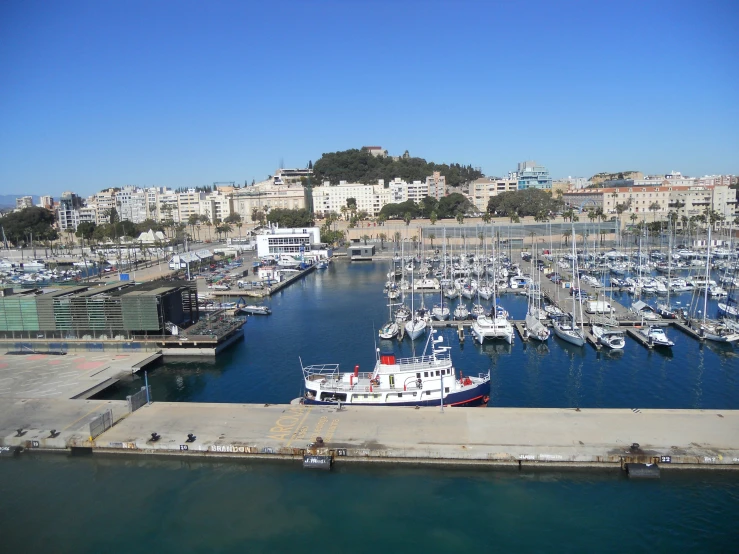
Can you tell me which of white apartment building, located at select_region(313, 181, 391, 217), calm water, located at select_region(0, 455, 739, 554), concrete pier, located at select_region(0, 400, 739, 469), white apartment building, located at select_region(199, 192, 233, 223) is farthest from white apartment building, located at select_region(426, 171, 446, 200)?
calm water, located at select_region(0, 455, 739, 554)

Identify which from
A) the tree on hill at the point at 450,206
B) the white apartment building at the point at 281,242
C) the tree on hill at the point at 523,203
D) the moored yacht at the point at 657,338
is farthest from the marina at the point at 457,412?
the tree on hill at the point at 523,203

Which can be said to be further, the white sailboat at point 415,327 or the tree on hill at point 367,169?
the tree on hill at point 367,169

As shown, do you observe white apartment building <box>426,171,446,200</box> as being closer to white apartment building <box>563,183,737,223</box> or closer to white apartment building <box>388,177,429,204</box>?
white apartment building <box>388,177,429,204</box>

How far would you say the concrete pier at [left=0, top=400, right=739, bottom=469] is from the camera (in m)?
12.8

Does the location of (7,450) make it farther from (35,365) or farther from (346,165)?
(346,165)

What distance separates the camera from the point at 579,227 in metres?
63.9

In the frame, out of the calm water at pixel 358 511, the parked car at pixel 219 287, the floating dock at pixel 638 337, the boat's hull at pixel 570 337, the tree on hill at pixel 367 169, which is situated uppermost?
the tree on hill at pixel 367 169

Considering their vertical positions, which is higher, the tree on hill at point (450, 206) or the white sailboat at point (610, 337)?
the tree on hill at point (450, 206)

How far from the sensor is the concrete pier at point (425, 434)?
1277cm

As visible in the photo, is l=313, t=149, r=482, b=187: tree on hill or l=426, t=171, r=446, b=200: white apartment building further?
l=313, t=149, r=482, b=187: tree on hill

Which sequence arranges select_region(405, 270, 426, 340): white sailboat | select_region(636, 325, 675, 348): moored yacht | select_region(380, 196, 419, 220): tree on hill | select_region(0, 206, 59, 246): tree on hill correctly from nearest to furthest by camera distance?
1. select_region(636, 325, 675, 348): moored yacht
2. select_region(405, 270, 426, 340): white sailboat
3. select_region(0, 206, 59, 246): tree on hill
4. select_region(380, 196, 419, 220): tree on hill

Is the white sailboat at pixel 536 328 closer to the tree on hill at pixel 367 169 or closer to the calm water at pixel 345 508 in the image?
the calm water at pixel 345 508

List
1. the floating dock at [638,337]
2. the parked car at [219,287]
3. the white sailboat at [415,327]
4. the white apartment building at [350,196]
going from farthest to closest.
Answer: the white apartment building at [350,196] < the parked car at [219,287] < the white sailboat at [415,327] < the floating dock at [638,337]

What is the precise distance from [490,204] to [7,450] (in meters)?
73.0
